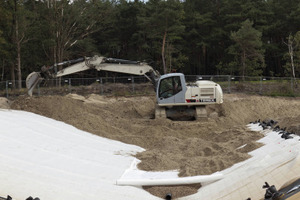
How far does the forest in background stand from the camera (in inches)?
A: 1096

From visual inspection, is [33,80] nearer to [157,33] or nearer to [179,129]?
[179,129]

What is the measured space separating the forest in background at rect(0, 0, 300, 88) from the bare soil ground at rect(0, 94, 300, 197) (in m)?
8.89

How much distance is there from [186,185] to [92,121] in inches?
226

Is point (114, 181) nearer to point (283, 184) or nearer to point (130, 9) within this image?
point (283, 184)

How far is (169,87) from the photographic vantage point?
43.6 ft

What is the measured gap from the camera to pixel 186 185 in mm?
5527

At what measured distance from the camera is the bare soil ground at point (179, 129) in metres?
6.60

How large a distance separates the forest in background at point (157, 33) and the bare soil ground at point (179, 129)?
889 cm

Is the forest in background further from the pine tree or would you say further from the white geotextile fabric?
the white geotextile fabric

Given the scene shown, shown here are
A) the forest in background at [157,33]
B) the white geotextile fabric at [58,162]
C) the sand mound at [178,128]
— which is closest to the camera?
the white geotextile fabric at [58,162]

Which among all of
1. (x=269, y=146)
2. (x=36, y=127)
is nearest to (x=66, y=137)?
(x=36, y=127)

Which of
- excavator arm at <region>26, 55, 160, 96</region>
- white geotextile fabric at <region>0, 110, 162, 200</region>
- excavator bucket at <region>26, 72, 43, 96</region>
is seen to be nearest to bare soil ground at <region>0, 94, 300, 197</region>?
white geotextile fabric at <region>0, 110, 162, 200</region>

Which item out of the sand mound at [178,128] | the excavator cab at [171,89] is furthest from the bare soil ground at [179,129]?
the excavator cab at [171,89]

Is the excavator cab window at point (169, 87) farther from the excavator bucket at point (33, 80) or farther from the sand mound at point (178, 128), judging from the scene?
the excavator bucket at point (33, 80)
